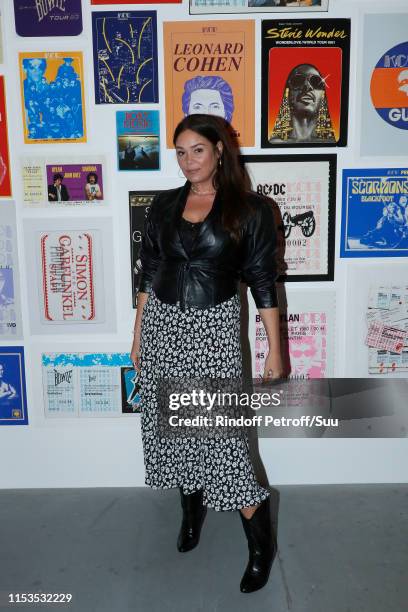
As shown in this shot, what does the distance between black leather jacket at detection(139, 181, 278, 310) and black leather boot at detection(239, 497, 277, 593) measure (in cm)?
76

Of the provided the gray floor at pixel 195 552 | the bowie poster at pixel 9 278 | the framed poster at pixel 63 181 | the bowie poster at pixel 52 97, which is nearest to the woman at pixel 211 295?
the gray floor at pixel 195 552

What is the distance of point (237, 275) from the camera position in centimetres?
204

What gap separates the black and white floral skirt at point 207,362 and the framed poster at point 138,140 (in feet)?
2.18

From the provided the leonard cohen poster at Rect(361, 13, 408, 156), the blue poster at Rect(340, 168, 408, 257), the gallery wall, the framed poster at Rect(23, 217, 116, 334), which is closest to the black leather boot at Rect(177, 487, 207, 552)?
the gallery wall

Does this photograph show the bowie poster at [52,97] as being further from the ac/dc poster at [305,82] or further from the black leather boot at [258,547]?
the black leather boot at [258,547]

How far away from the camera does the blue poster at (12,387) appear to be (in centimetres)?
258

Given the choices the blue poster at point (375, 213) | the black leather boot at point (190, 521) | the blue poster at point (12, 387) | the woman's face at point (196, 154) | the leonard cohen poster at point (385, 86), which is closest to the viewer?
the woman's face at point (196, 154)

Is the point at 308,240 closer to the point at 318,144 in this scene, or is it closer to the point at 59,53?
the point at 318,144

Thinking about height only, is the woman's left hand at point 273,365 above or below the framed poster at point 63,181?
below

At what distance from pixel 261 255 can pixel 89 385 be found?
3.67ft

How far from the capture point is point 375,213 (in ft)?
8.05

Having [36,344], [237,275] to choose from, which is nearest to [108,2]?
[237,275]

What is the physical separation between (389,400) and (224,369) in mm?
1042

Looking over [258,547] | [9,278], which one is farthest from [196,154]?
[258,547]
